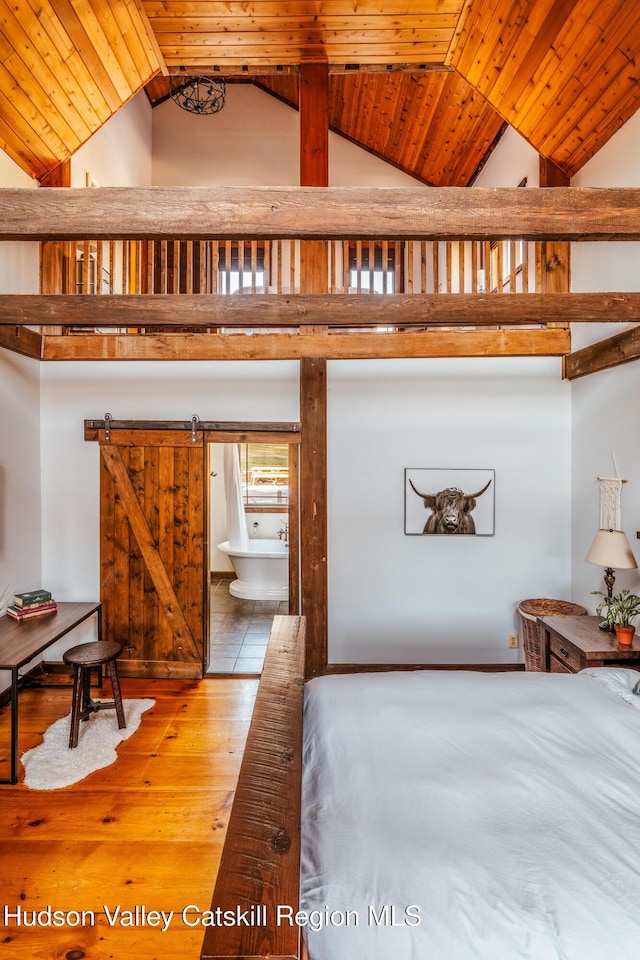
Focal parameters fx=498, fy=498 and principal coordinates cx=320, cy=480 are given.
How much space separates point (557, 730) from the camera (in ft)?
5.68

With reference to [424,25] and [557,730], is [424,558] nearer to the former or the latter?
[557,730]

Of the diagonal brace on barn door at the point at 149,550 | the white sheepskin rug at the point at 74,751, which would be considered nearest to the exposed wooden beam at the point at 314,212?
the diagonal brace on barn door at the point at 149,550

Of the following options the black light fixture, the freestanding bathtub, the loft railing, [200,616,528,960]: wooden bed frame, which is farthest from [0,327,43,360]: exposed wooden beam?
[200,616,528,960]: wooden bed frame

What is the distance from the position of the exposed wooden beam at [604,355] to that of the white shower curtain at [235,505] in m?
3.86

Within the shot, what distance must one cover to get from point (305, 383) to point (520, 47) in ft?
8.58

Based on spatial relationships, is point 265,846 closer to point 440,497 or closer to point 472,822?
point 472,822

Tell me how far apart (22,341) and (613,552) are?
441 centimetres

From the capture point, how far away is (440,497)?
4145mm

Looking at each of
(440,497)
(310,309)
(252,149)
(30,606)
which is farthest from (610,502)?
(252,149)

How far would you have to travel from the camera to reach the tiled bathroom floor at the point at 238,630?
14.5ft

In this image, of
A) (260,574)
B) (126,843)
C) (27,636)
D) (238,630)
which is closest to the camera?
(126,843)

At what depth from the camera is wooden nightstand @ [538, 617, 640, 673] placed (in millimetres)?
2652

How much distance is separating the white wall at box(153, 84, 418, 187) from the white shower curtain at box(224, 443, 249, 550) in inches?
127

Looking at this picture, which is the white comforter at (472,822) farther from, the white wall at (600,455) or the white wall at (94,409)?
the white wall at (94,409)
